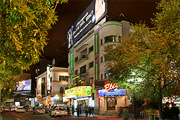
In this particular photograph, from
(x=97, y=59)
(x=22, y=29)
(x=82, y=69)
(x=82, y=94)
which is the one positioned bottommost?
(x=82, y=94)

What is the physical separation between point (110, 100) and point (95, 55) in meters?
8.34

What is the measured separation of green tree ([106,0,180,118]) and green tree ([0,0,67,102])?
9.32 m

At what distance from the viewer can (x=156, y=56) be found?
1561 centimetres

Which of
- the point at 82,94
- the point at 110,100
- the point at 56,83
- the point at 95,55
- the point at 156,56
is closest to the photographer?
the point at 156,56

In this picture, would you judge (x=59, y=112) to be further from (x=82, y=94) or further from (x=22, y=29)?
(x=22, y=29)

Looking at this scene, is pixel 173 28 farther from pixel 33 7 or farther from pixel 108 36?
pixel 108 36

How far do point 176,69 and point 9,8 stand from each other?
39.4 feet

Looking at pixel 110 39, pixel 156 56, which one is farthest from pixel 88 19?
pixel 156 56

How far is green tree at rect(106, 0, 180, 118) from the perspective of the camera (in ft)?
49.4

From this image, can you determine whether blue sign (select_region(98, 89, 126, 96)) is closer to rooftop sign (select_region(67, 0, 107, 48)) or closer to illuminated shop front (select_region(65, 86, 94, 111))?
illuminated shop front (select_region(65, 86, 94, 111))

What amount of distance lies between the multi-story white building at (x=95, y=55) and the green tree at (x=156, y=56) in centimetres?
1659

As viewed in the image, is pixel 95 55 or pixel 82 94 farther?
pixel 95 55

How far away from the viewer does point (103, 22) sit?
135 ft

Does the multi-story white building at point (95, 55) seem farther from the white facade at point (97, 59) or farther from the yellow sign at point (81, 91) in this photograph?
the yellow sign at point (81, 91)
